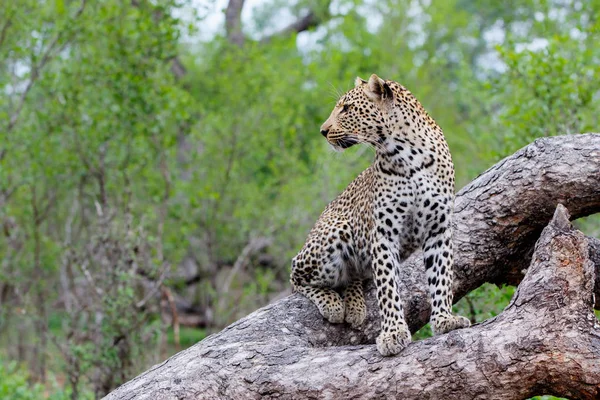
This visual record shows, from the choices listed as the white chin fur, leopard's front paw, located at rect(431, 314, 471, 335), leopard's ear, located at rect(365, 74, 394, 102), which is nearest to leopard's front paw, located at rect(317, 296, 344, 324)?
leopard's front paw, located at rect(431, 314, 471, 335)

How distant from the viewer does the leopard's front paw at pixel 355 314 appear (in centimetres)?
679

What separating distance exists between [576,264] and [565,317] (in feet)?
1.24

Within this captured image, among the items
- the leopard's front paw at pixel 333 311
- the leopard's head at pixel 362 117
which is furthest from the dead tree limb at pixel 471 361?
the leopard's head at pixel 362 117

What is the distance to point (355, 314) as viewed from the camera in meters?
6.79

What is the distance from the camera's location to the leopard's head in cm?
633

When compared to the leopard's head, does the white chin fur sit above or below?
below

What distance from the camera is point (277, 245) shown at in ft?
59.5

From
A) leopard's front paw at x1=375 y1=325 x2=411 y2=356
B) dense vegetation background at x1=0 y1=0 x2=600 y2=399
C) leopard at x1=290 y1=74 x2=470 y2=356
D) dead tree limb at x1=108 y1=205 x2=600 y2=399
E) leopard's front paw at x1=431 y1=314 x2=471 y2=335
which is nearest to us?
dead tree limb at x1=108 y1=205 x2=600 y2=399

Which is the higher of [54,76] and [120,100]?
Result: [54,76]

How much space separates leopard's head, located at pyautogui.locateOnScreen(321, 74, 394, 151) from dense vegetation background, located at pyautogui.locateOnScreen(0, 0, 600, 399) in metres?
0.64

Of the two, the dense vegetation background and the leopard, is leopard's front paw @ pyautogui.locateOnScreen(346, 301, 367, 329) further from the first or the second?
the dense vegetation background

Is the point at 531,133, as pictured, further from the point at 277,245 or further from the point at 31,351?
the point at 31,351

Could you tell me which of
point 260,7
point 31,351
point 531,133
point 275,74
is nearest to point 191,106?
point 275,74

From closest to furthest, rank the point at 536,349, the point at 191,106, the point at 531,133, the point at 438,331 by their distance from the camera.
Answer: the point at 536,349 → the point at 438,331 → the point at 531,133 → the point at 191,106
